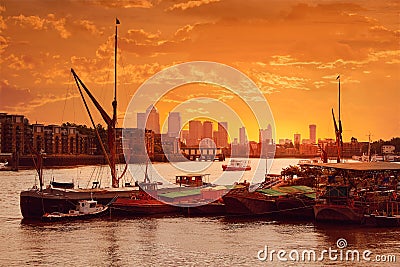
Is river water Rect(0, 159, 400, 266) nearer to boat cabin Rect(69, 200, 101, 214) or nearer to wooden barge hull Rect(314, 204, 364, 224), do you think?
wooden barge hull Rect(314, 204, 364, 224)

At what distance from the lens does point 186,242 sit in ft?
170

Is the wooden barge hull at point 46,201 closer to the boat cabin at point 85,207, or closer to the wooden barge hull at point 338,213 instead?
the boat cabin at point 85,207

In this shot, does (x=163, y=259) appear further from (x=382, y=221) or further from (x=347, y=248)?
(x=382, y=221)

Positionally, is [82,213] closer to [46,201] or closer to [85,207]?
[85,207]

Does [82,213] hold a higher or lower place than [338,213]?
lower

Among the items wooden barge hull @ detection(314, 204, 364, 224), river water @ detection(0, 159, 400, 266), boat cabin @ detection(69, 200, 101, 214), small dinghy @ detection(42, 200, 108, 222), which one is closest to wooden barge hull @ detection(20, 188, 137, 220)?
small dinghy @ detection(42, 200, 108, 222)

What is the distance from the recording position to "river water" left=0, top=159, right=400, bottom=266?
149 feet

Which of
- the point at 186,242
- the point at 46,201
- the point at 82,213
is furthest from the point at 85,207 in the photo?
the point at 186,242

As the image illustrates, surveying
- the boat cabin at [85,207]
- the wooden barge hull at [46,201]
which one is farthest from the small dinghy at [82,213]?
the wooden barge hull at [46,201]

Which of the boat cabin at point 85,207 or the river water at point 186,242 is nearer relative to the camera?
the river water at point 186,242

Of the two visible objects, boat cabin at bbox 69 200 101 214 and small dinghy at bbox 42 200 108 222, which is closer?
small dinghy at bbox 42 200 108 222

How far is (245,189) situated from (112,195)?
14.6m

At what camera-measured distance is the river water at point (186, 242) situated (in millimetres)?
45438

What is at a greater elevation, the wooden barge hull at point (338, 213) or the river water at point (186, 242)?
the wooden barge hull at point (338, 213)
